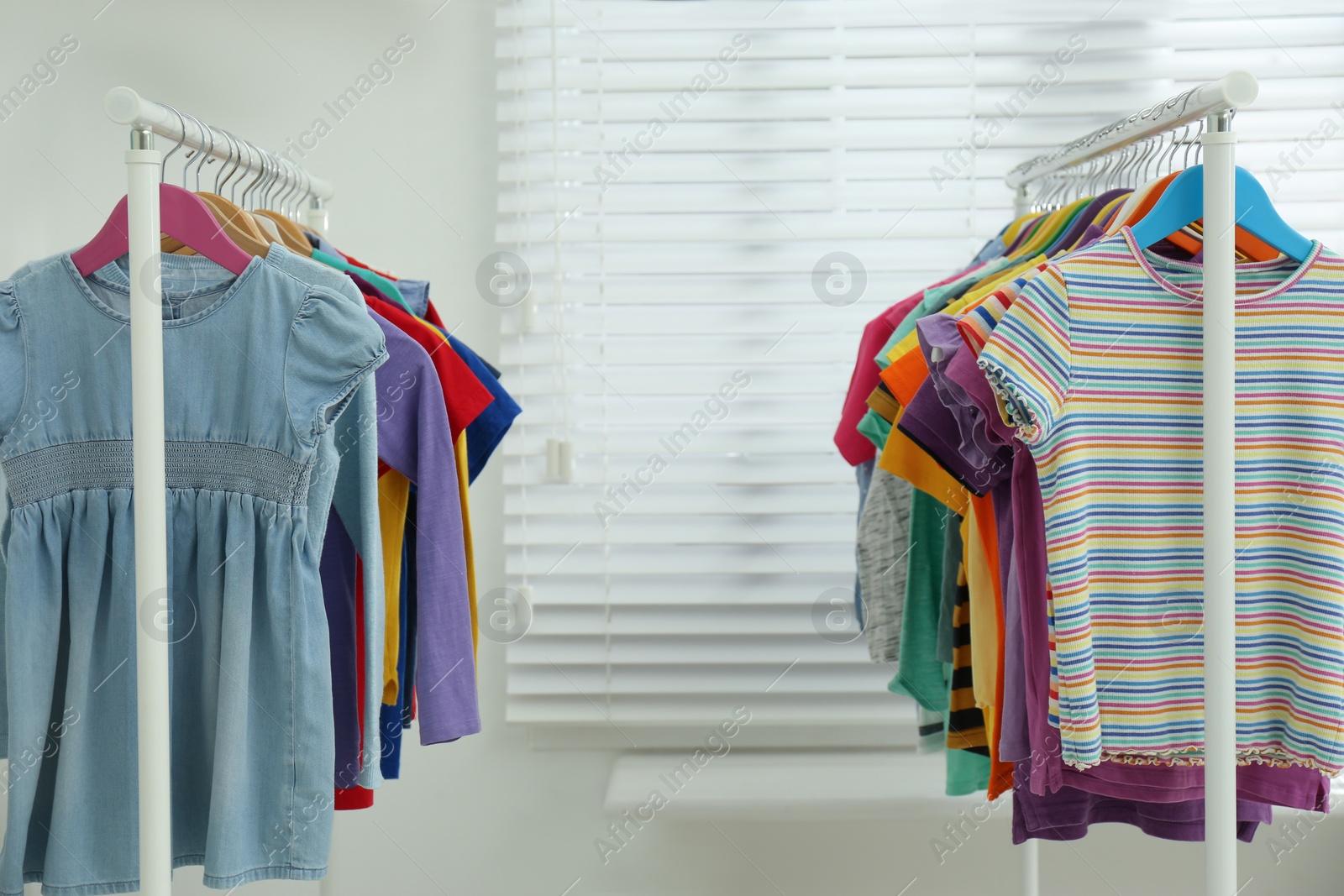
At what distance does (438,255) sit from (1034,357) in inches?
51.4

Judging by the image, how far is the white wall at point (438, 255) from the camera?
6.06 ft

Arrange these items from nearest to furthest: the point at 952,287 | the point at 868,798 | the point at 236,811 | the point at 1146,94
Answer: the point at 236,811 → the point at 952,287 → the point at 868,798 → the point at 1146,94

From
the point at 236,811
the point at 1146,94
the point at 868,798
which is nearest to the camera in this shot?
the point at 236,811

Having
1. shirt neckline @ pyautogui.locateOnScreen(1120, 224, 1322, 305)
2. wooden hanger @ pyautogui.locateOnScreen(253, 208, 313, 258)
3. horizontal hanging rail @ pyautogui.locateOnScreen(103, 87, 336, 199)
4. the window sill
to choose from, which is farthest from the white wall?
shirt neckline @ pyautogui.locateOnScreen(1120, 224, 1322, 305)

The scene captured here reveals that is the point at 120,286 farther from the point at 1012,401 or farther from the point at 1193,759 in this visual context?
the point at 1193,759

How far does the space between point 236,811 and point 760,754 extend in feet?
3.86

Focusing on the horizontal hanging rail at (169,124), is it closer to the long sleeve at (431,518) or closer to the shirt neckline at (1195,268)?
the long sleeve at (431,518)

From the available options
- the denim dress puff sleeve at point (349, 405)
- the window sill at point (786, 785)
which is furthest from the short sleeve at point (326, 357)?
the window sill at point (786, 785)

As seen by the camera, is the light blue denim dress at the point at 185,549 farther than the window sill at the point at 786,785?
No

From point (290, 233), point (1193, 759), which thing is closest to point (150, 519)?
point (290, 233)

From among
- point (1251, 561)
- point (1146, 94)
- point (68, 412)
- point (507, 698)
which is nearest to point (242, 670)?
point (68, 412)

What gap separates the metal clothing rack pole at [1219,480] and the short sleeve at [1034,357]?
0.47ft

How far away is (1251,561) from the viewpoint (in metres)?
1.04

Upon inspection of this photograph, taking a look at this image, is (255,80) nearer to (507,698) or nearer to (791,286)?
(791,286)
